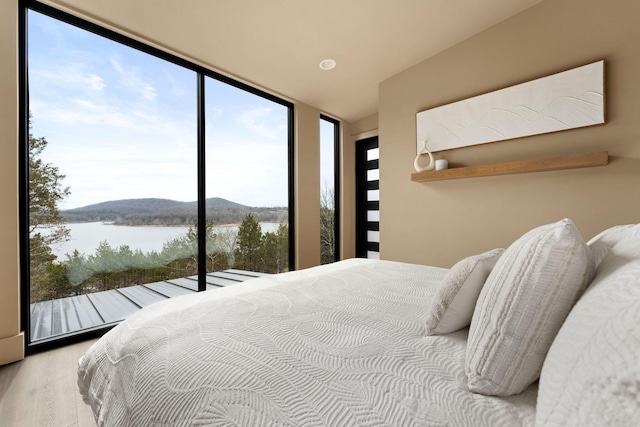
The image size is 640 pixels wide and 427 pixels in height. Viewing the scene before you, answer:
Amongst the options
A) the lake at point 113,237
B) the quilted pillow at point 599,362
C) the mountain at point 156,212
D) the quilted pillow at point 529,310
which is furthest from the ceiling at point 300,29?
the quilted pillow at point 599,362

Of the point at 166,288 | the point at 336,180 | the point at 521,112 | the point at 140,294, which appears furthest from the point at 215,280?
the point at 521,112

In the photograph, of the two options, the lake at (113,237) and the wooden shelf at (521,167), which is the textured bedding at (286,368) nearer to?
the lake at (113,237)

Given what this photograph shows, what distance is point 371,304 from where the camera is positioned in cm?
124

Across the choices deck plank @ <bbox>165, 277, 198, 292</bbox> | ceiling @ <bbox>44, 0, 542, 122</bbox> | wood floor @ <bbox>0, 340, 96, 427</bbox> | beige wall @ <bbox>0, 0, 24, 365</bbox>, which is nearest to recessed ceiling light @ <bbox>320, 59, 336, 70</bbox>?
ceiling @ <bbox>44, 0, 542, 122</bbox>

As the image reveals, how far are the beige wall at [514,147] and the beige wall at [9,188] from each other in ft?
11.0

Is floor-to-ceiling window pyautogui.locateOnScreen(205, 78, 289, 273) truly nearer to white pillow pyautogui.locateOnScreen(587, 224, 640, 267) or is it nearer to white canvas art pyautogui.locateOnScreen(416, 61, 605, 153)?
white canvas art pyautogui.locateOnScreen(416, 61, 605, 153)

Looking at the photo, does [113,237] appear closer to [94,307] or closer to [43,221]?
[43,221]

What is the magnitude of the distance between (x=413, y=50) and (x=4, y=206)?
147 inches

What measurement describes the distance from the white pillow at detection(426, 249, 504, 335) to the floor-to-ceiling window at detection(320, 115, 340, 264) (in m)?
3.69

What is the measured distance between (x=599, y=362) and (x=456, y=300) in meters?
0.53

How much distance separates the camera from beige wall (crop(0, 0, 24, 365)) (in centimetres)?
200

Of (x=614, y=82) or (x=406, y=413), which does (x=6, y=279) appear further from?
(x=614, y=82)

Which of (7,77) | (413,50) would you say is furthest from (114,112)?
(413,50)

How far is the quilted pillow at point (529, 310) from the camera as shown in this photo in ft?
1.97
